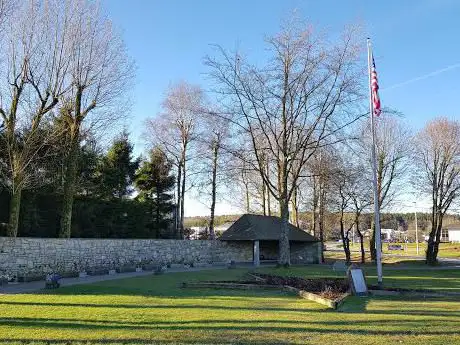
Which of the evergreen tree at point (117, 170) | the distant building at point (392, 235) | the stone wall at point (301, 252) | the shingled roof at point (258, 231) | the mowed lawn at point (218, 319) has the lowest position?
the mowed lawn at point (218, 319)

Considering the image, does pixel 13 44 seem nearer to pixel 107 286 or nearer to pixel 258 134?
pixel 107 286

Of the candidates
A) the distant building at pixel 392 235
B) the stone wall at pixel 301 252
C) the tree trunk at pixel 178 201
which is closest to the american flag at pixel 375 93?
the tree trunk at pixel 178 201

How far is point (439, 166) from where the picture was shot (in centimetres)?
3766

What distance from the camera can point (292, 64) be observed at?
88.7ft

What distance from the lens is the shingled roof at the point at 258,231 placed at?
34.1m

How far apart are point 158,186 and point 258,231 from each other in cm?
911

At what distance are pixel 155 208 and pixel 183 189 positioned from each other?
105 inches

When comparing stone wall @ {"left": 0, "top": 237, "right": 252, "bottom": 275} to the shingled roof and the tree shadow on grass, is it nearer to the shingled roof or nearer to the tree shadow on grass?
the shingled roof

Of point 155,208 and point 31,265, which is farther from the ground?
point 155,208

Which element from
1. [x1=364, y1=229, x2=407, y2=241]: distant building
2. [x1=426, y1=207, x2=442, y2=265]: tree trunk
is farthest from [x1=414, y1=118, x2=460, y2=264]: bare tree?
[x1=364, y1=229, x2=407, y2=241]: distant building

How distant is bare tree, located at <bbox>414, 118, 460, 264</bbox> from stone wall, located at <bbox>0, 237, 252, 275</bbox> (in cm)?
1534

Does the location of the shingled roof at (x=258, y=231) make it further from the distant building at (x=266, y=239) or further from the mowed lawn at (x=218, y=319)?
the mowed lawn at (x=218, y=319)

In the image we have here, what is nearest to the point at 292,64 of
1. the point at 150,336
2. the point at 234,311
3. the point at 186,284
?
the point at 186,284

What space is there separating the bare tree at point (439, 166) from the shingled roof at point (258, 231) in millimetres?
9957
